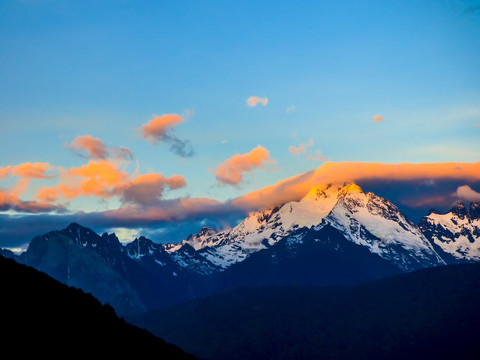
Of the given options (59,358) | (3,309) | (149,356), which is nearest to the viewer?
(59,358)

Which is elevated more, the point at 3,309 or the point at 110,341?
the point at 3,309

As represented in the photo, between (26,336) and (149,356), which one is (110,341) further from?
(26,336)

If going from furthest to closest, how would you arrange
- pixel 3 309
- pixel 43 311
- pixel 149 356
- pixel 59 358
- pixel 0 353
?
pixel 149 356 < pixel 43 311 < pixel 3 309 < pixel 59 358 < pixel 0 353

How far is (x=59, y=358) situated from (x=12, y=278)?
2125 inches

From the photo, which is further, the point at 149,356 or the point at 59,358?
the point at 149,356

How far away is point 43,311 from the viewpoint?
7106 inches

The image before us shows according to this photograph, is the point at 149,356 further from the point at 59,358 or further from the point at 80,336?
the point at 59,358

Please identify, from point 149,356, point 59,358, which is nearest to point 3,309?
point 59,358

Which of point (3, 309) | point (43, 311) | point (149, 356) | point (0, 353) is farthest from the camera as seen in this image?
point (149, 356)

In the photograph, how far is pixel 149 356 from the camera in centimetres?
19662

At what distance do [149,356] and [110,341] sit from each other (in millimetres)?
15017

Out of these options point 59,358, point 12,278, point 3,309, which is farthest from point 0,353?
point 12,278

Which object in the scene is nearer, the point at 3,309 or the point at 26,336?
the point at 26,336

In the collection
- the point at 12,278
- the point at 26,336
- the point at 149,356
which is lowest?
the point at 149,356
